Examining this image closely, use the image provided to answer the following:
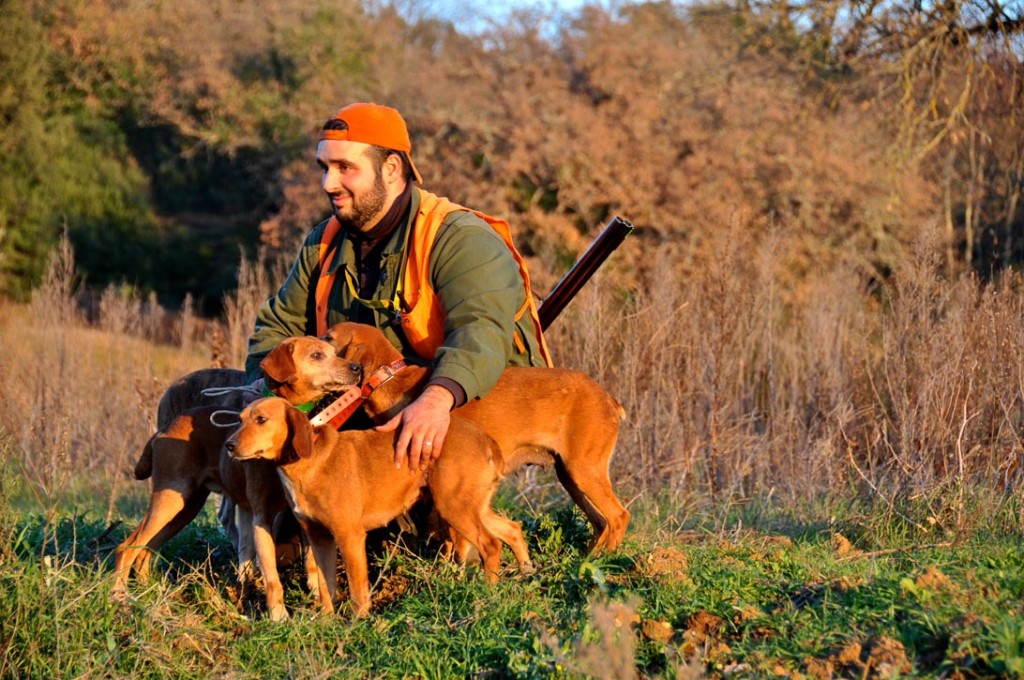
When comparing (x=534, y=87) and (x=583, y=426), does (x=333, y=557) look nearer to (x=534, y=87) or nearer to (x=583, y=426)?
(x=583, y=426)

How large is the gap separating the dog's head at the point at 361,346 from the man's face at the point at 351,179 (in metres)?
0.65

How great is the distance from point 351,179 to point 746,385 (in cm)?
547

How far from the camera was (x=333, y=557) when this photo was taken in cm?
572

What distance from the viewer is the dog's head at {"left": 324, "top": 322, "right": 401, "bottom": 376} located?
19.4ft

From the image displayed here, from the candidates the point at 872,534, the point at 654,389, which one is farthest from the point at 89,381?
the point at 872,534

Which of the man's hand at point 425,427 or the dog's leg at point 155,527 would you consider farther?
the dog's leg at point 155,527

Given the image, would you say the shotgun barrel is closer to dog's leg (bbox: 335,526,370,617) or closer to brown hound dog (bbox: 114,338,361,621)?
brown hound dog (bbox: 114,338,361,621)

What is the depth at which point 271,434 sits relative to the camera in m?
5.32

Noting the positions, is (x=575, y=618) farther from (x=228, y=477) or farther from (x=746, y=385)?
(x=746, y=385)

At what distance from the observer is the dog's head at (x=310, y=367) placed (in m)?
5.75

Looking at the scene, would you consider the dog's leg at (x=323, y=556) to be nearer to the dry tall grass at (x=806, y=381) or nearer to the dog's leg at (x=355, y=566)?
the dog's leg at (x=355, y=566)

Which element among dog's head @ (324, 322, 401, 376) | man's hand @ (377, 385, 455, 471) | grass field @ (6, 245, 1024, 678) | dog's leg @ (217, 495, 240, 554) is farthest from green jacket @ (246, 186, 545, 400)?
grass field @ (6, 245, 1024, 678)

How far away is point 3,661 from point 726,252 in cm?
631

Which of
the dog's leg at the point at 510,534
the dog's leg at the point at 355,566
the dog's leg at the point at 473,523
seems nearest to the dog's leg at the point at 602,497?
the dog's leg at the point at 510,534
